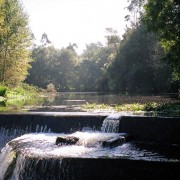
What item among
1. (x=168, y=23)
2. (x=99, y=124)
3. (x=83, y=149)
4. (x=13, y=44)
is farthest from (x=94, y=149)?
(x=13, y=44)

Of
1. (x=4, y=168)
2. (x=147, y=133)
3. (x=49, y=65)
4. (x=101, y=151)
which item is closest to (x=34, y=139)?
(x=4, y=168)

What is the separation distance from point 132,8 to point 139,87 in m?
20.2

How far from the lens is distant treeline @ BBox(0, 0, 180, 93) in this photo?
2097 cm

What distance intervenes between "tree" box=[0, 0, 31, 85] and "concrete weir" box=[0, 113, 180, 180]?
24.2 m

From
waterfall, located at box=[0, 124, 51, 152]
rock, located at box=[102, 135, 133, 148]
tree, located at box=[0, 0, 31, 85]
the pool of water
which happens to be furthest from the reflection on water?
tree, located at box=[0, 0, 31, 85]

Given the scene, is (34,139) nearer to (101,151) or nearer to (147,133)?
(101,151)

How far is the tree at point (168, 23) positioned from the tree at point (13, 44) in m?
22.5

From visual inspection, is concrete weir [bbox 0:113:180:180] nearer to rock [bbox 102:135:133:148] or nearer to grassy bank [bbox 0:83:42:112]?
rock [bbox 102:135:133:148]

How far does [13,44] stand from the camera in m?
41.0

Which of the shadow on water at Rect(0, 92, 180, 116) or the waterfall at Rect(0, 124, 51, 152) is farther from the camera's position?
the shadow on water at Rect(0, 92, 180, 116)

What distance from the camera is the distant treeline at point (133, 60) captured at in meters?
21.0

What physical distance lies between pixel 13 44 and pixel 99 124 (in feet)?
91.5

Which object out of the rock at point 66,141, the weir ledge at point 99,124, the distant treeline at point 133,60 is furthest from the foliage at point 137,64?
the rock at point 66,141

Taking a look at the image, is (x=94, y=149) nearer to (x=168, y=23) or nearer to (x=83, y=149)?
(x=83, y=149)
